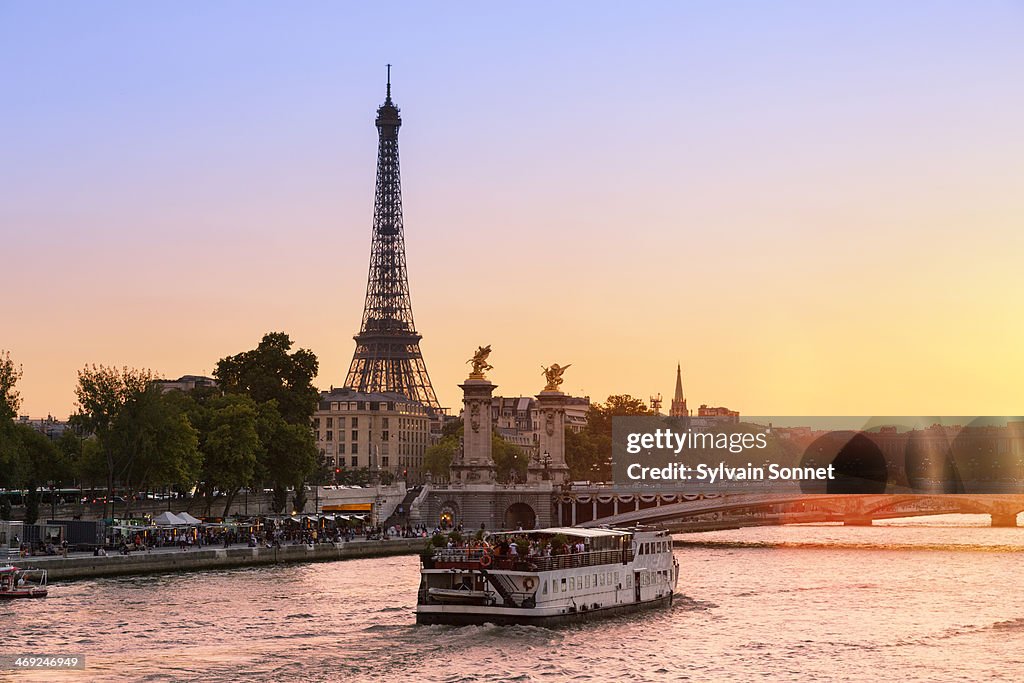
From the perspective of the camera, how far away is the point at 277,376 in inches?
4277

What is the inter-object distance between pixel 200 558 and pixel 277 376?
117ft

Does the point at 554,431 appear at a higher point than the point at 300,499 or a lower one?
higher

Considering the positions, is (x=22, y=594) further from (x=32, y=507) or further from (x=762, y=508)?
(x=762, y=508)

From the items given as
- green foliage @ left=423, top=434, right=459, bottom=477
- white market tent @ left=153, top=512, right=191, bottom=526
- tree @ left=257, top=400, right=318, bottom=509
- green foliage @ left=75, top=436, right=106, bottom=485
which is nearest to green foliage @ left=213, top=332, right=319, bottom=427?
tree @ left=257, top=400, right=318, bottom=509

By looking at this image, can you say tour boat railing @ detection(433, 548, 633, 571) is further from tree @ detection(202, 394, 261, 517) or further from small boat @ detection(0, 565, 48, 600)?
tree @ detection(202, 394, 261, 517)

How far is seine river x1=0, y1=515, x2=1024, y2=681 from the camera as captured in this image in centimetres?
4350

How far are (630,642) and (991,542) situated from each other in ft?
184

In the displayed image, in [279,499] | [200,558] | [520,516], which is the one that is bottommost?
[200,558]

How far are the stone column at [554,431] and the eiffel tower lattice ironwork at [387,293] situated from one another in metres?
75.9

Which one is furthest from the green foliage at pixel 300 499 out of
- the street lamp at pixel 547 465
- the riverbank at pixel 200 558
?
the street lamp at pixel 547 465

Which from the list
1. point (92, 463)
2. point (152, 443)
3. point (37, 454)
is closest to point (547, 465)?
point (152, 443)

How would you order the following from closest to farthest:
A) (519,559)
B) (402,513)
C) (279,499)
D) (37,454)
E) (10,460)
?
(519,559), (10,460), (37,454), (279,499), (402,513)

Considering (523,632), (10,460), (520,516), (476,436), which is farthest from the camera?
(520,516)

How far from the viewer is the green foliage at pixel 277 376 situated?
107312 mm
